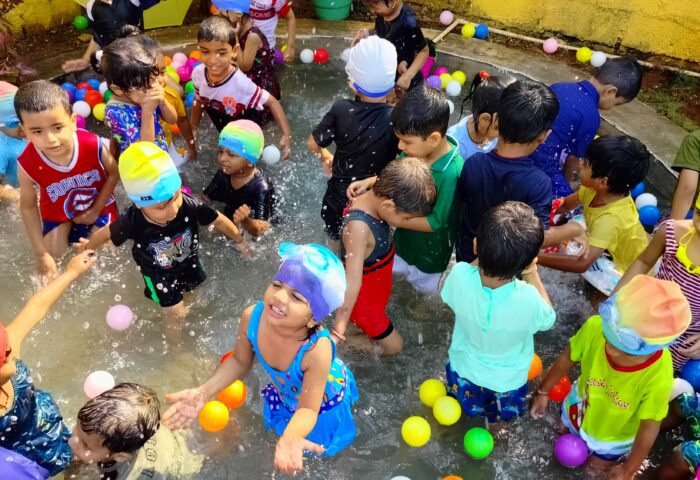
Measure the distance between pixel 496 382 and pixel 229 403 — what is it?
149cm

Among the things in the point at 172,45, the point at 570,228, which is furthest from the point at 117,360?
the point at 172,45

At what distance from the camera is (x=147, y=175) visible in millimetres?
3191

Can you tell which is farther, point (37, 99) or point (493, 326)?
point (37, 99)

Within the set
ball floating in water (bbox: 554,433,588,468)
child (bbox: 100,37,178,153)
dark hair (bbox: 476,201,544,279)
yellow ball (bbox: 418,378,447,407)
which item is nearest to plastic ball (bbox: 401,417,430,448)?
yellow ball (bbox: 418,378,447,407)

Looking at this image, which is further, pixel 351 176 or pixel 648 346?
pixel 351 176

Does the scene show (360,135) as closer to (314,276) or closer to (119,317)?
(314,276)

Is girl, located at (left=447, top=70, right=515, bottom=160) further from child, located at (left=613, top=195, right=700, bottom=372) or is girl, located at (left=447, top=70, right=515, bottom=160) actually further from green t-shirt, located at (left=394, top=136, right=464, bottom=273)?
child, located at (left=613, top=195, right=700, bottom=372)

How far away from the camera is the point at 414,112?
345 cm

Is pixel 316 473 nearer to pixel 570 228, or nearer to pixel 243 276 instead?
A: pixel 243 276

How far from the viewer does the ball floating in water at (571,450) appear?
3.31 metres

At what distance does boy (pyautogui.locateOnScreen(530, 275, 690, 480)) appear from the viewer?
8.45ft

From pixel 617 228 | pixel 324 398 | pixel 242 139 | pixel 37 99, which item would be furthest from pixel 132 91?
pixel 617 228

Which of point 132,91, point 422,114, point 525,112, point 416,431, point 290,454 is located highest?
point 525,112

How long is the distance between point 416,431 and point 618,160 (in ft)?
6.40
